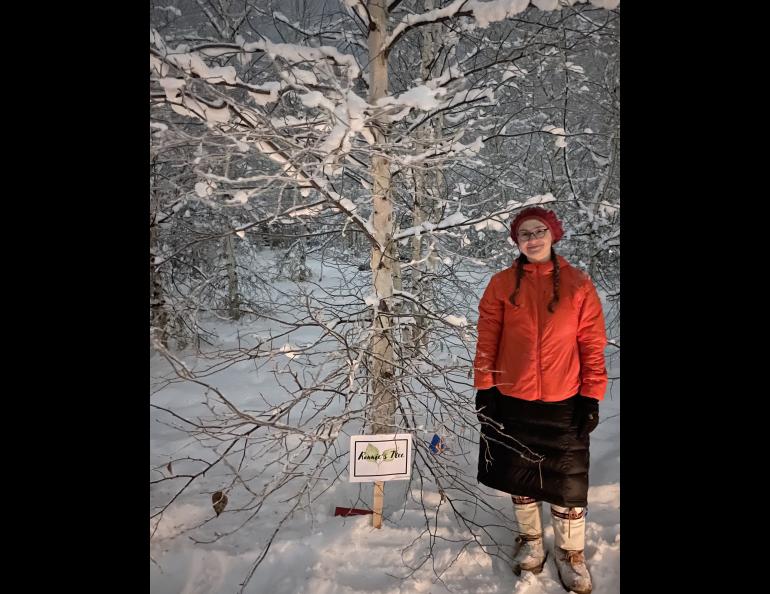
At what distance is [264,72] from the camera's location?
1853 mm

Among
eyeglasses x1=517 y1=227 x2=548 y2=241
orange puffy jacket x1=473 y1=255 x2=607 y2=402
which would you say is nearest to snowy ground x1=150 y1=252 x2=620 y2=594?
orange puffy jacket x1=473 y1=255 x2=607 y2=402

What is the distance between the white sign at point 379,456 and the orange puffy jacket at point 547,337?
0.45 metres

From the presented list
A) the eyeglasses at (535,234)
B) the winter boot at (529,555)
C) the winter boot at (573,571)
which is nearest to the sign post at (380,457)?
the winter boot at (529,555)

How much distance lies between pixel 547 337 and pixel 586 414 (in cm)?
39

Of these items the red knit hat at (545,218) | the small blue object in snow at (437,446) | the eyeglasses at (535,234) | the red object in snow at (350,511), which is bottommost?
the red object in snow at (350,511)

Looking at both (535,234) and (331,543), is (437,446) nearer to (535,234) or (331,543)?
(331,543)

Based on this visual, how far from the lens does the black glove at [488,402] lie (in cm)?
182

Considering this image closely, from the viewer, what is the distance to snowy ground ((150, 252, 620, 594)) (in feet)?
5.84

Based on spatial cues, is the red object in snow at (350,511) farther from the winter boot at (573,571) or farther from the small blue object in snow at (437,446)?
the winter boot at (573,571)

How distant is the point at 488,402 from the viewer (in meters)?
1.82

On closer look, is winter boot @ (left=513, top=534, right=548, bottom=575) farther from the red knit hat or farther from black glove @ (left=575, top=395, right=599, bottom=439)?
the red knit hat

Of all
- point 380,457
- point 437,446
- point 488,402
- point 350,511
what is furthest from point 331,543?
point 488,402

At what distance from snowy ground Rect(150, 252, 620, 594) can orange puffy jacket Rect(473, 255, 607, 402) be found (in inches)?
19.3
